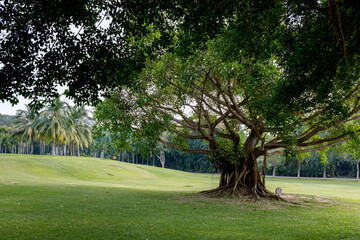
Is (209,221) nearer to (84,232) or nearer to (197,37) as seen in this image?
(84,232)

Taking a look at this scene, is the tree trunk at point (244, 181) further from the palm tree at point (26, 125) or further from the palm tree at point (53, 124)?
the palm tree at point (26, 125)

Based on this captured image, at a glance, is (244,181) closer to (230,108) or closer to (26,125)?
(230,108)

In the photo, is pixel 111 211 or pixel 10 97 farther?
pixel 111 211

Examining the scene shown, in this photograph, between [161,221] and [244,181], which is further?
[244,181]

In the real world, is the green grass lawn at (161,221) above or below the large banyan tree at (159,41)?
below

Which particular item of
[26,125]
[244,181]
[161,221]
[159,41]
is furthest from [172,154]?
[159,41]

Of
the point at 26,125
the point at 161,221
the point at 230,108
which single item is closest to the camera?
the point at 161,221

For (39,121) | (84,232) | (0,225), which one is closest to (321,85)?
(84,232)

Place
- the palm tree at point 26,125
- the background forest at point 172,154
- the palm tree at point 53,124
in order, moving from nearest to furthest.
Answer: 1. the palm tree at point 53,124
2. the background forest at point 172,154
3. the palm tree at point 26,125

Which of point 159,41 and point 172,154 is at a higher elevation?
point 159,41

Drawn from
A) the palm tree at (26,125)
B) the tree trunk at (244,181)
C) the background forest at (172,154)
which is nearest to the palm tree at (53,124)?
the background forest at (172,154)

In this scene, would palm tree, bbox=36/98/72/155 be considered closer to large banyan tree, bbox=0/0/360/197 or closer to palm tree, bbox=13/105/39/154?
palm tree, bbox=13/105/39/154

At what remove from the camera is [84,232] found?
7418 millimetres

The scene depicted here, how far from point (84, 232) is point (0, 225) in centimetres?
239
